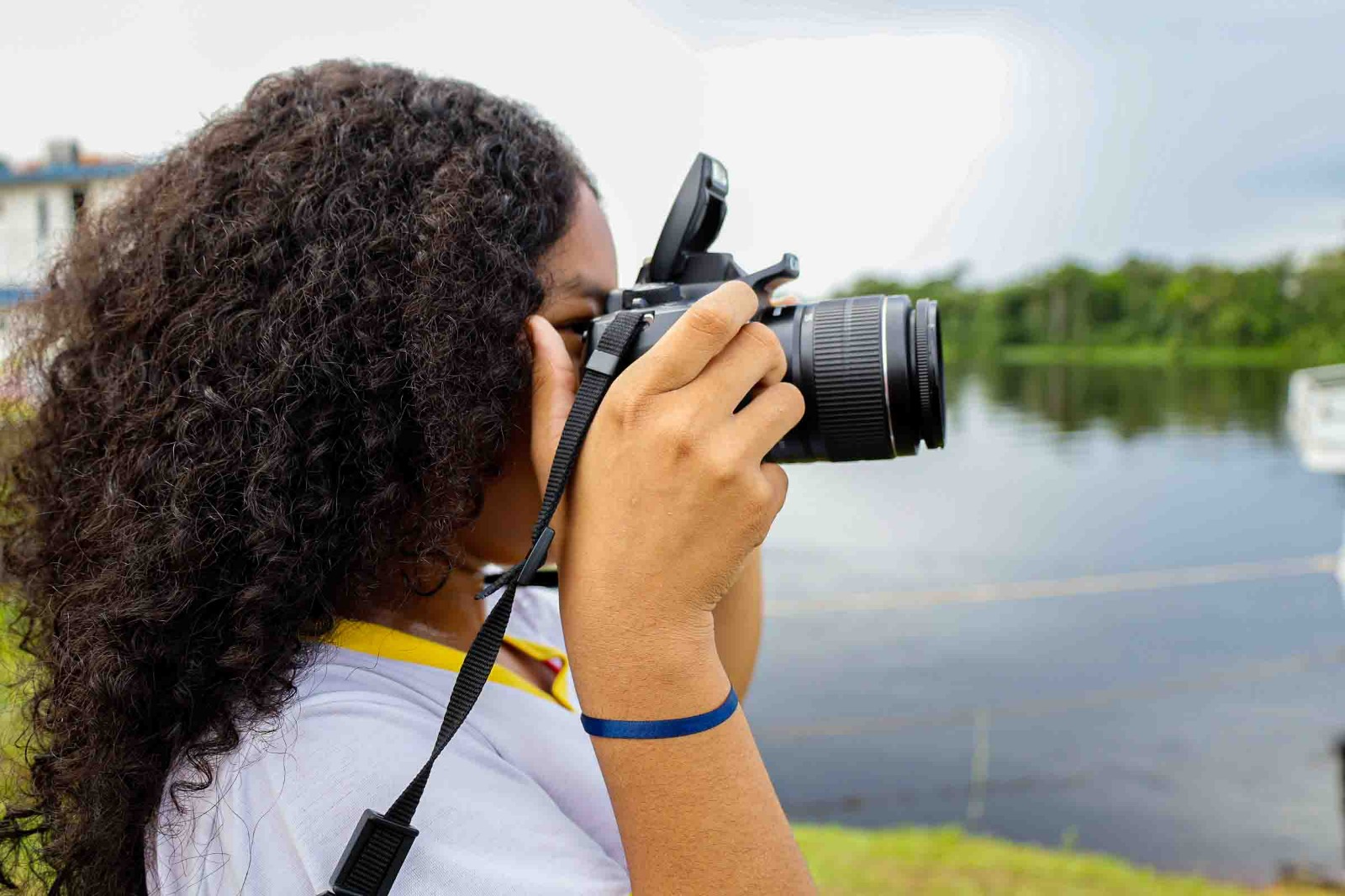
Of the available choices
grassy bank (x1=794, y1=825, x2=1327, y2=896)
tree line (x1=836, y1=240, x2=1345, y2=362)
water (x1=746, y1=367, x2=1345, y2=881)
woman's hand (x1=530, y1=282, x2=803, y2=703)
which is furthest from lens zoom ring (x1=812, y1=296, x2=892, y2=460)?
tree line (x1=836, y1=240, x2=1345, y2=362)

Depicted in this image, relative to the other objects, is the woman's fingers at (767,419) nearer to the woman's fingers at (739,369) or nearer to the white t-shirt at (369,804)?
the woman's fingers at (739,369)

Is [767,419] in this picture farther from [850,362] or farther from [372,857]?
[372,857]

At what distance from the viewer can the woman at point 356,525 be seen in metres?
0.69

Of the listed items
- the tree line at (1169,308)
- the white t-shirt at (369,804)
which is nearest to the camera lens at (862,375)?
the white t-shirt at (369,804)

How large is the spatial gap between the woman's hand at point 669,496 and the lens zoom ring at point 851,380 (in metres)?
0.13

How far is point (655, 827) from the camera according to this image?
2.28 ft

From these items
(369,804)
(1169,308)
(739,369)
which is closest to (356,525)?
(369,804)

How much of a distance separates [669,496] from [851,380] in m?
0.26

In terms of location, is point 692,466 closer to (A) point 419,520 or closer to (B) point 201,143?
(A) point 419,520

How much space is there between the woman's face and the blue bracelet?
243 millimetres

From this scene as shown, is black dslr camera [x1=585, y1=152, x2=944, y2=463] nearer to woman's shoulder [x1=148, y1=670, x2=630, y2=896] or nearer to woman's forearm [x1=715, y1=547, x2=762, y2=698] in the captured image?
woman's forearm [x1=715, y1=547, x2=762, y2=698]

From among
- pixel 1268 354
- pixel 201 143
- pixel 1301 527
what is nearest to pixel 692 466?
pixel 201 143

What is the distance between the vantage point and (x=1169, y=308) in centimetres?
3697

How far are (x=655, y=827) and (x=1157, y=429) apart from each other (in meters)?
35.3
